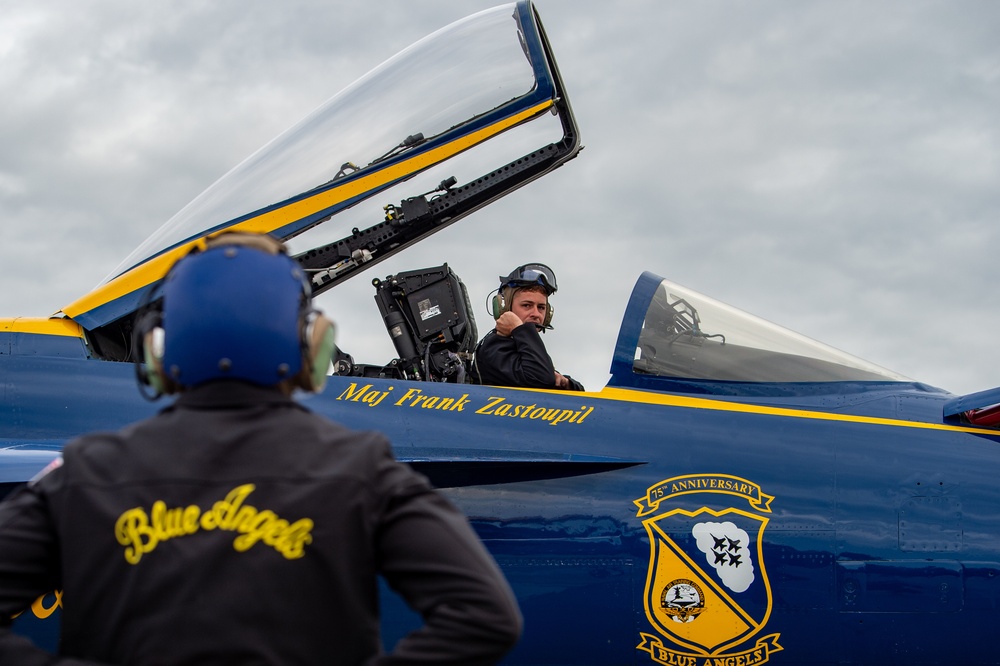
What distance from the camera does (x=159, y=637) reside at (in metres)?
1.64

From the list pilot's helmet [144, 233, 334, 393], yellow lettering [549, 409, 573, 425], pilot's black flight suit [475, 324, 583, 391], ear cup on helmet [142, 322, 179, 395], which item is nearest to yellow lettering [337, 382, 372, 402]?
pilot's black flight suit [475, 324, 583, 391]

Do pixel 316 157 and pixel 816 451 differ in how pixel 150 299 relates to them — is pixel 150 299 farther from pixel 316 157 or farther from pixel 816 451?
pixel 316 157

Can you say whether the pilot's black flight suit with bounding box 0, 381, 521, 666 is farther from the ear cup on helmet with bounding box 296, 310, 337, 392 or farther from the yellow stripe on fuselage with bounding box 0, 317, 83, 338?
the yellow stripe on fuselage with bounding box 0, 317, 83, 338

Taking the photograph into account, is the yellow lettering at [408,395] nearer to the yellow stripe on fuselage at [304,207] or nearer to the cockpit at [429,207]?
the cockpit at [429,207]

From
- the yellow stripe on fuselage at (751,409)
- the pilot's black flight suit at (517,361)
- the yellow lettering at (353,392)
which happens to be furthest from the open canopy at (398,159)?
the yellow stripe on fuselage at (751,409)

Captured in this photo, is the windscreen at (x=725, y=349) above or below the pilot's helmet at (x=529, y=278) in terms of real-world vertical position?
below

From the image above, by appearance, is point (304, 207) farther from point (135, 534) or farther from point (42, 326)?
point (135, 534)

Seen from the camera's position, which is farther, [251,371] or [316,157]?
[316,157]

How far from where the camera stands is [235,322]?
1792mm

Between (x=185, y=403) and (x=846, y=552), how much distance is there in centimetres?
357

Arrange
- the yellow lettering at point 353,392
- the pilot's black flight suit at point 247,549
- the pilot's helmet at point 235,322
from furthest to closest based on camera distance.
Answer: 1. the yellow lettering at point 353,392
2. the pilot's helmet at point 235,322
3. the pilot's black flight suit at point 247,549

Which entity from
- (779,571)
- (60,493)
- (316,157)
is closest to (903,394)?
(779,571)

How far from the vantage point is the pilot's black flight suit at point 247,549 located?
1.65 metres

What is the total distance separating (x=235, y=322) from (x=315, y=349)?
0.18m
